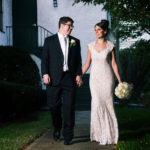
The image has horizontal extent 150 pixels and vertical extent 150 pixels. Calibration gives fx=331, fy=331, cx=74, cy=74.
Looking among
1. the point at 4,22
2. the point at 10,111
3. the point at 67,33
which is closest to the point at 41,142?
the point at 67,33

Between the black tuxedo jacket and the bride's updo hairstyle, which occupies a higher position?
the bride's updo hairstyle

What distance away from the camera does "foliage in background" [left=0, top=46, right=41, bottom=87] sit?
11906mm

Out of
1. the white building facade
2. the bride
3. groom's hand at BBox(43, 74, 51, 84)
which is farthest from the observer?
the white building facade

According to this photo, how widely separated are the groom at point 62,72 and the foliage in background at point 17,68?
249 inches

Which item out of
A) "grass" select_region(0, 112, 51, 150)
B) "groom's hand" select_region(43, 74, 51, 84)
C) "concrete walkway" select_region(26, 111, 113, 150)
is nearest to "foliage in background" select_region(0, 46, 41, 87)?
"grass" select_region(0, 112, 51, 150)

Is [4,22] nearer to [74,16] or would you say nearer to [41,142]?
[74,16]

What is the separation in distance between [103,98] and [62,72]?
871mm

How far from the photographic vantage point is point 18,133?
7.44 meters

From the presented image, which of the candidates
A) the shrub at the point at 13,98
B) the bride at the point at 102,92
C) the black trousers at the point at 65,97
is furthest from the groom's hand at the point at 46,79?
the shrub at the point at 13,98

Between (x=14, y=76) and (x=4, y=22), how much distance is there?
5097 mm

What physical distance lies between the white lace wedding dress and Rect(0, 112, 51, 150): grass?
138 cm

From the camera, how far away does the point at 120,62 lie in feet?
56.1

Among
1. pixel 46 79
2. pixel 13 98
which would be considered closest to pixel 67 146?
pixel 46 79

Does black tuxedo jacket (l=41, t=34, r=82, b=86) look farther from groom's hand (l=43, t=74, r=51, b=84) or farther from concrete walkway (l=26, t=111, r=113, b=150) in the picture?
concrete walkway (l=26, t=111, r=113, b=150)
